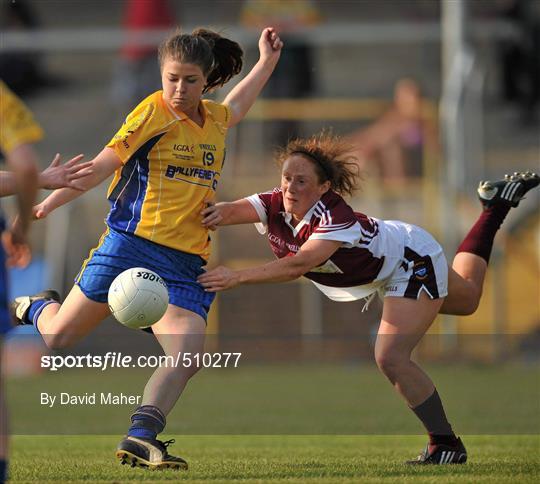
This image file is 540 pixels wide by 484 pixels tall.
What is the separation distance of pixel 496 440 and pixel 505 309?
23.5 feet

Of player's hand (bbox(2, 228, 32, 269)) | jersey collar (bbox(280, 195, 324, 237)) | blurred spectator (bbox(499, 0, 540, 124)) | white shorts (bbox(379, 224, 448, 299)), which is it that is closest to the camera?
player's hand (bbox(2, 228, 32, 269))

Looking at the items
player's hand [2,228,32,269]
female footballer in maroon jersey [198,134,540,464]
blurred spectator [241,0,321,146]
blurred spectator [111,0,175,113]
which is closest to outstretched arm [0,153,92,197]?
player's hand [2,228,32,269]

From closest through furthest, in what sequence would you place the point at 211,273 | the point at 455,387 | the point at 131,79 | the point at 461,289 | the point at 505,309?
1. the point at 211,273
2. the point at 461,289
3. the point at 455,387
4. the point at 505,309
5. the point at 131,79

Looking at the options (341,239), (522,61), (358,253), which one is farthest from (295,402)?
(522,61)

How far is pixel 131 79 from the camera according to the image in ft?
62.8

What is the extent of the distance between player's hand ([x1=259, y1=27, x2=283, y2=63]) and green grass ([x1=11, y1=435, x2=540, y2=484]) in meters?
2.34

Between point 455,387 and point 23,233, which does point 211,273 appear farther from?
point 455,387

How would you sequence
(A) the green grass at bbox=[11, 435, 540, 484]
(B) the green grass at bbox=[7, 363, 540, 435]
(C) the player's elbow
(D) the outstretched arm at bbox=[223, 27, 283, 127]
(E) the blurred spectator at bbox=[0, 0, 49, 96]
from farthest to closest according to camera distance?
1. (E) the blurred spectator at bbox=[0, 0, 49, 96]
2. (B) the green grass at bbox=[7, 363, 540, 435]
3. (D) the outstretched arm at bbox=[223, 27, 283, 127]
4. (C) the player's elbow
5. (A) the green grass at bbox=[11, 435, 540, 484]

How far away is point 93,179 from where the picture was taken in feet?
20.7

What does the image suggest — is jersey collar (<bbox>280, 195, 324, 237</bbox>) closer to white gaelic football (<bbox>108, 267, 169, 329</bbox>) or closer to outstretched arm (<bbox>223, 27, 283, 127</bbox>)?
outstretched arm (<bbox>223, 27, 283, 127</bbox>)

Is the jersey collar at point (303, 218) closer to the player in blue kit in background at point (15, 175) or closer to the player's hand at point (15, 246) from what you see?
the player's hand at point (15, 246)

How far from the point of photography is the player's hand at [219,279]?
6.36 m

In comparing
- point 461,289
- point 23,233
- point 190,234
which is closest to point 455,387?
point 461,289

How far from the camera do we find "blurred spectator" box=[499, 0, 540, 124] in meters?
19.7
